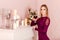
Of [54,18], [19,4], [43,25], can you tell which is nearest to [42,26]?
[43,25]

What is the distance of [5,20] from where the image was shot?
6.77 ft

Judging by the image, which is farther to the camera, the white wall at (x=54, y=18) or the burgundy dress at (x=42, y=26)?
the white wall at (x=54, y=18)

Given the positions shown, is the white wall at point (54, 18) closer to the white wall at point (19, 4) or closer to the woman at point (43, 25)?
the white wall at point (19, 4)

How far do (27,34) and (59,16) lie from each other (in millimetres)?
1073

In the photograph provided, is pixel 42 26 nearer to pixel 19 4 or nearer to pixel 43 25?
pixel 43 25

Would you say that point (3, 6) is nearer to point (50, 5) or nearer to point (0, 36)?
point (0, 36)

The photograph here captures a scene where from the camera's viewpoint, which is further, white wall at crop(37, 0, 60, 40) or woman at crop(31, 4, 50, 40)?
white wall at crop(37, 0, 60, 40)

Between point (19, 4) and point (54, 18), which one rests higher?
point (19, 4)

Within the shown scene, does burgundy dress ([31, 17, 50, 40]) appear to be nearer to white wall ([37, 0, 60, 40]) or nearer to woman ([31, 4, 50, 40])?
woman ([31, 4, 50, 40])

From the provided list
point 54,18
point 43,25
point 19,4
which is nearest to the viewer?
point 43,25

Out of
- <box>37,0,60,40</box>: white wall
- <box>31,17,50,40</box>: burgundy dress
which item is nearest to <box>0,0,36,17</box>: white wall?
<box>37,0,60,40</box>: white wall

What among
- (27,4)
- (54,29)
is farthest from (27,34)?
(54,29)

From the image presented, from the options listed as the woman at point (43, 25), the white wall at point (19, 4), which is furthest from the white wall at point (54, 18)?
the woman at point (43, 25)

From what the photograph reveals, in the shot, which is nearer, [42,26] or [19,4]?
[42,26]
